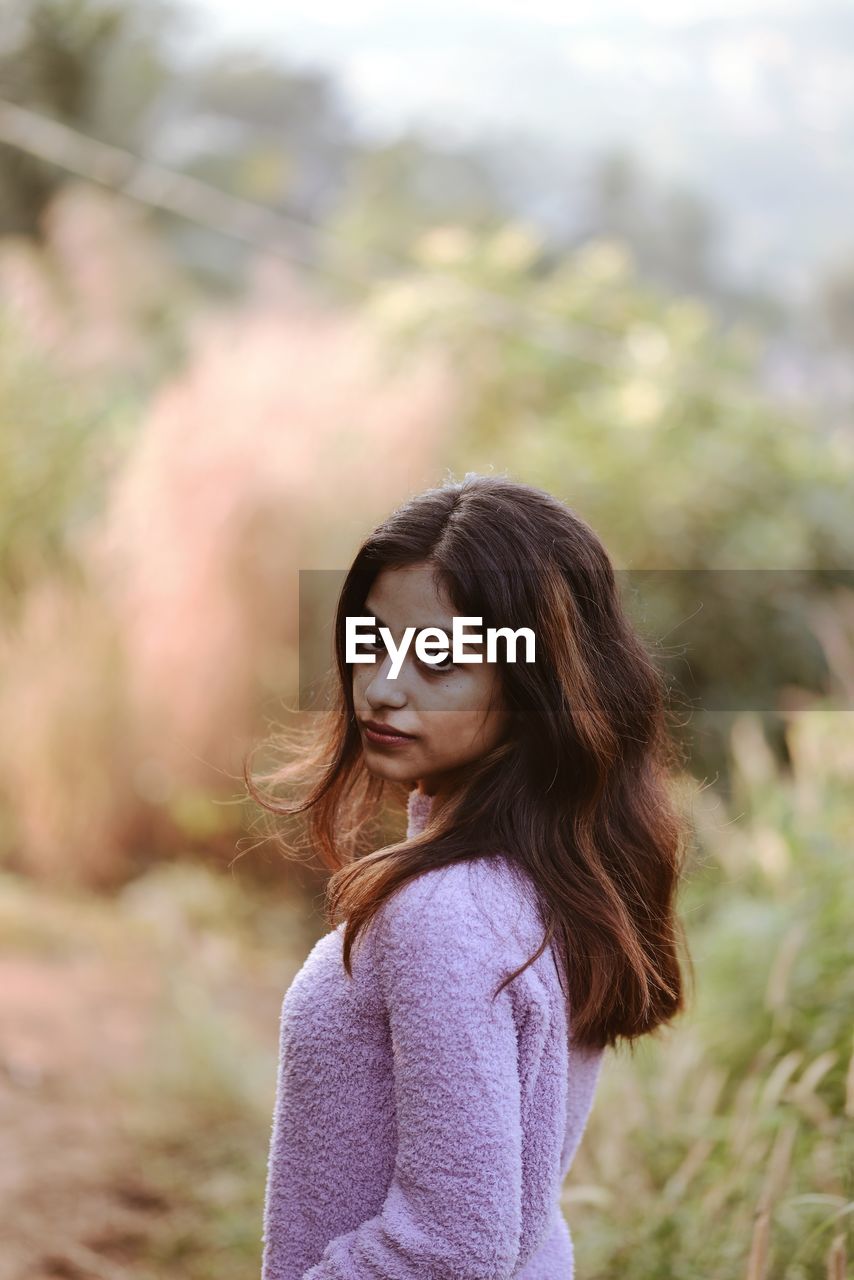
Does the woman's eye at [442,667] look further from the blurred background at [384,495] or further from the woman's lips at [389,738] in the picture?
the blurred background at [384,495]

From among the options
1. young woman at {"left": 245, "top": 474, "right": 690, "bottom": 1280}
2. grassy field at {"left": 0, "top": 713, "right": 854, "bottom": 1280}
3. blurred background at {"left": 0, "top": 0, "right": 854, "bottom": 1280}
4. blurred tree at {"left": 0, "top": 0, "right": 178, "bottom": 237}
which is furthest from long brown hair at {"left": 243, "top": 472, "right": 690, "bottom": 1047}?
blurred tree at {"left": 0, "top": 0, "right": 178, "bottom": 237}

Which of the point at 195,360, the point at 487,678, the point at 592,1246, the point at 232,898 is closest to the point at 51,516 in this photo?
the point at 195,360

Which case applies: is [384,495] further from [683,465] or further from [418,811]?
[418,811]

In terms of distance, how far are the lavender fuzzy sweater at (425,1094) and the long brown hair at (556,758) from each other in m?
0.03

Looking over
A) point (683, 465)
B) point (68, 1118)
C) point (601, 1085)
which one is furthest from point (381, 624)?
point (683, 465)

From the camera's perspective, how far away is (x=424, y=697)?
107 cm

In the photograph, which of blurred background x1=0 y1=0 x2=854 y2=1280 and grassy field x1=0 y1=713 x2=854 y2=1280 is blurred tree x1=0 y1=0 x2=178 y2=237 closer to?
blurred background x1=0 y1=0 x2=854 y2=1280

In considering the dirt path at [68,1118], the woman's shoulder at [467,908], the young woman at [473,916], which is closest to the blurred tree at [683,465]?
the dirt path at [68,1118]

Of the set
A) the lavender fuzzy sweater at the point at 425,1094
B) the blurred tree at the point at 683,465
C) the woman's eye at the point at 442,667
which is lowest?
the lavender fuzzy sweater at the point at 425,1094

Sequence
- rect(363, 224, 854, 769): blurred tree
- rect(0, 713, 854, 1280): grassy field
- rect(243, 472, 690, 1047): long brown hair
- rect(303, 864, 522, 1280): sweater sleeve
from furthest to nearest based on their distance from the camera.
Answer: rect(363, 224, 854, 769): blurred tree, rect(0, 713, 854, 1280): grassy field, rect(243, 472, 690, 1047): long brown hair, rect(303, 864, 522, 1280): sweater sleeve

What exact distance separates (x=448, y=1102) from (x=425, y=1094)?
2 centimetres

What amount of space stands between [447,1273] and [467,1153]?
0.30 ft

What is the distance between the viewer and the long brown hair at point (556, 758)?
105cm

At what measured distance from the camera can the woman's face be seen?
1064 mm
